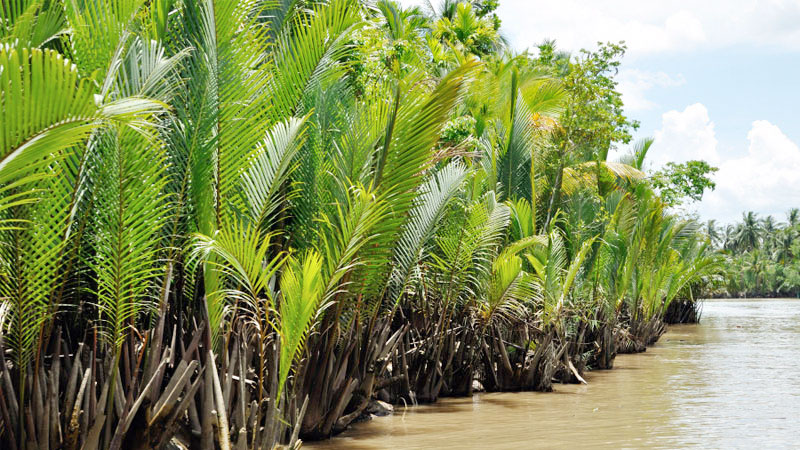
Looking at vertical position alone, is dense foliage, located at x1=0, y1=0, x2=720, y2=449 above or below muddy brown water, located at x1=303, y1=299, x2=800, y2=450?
above

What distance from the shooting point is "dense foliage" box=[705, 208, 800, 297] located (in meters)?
83.1

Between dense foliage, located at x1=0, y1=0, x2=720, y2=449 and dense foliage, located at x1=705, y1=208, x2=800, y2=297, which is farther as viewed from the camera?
dense foliage, located at x1=705, y1=208, x2=800, y2=297

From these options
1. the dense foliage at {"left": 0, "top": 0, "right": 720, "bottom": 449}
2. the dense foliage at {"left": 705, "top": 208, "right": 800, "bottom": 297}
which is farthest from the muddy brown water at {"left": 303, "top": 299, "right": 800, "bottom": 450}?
the dense foliage at {"left": 705, "top": 208, "right": 800, "bottom": 297}

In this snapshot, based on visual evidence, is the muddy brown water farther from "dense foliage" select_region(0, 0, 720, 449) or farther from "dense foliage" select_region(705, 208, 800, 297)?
"dense foliage" select_region(705, 208, 800, 297)

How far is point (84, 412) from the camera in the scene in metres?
4.34

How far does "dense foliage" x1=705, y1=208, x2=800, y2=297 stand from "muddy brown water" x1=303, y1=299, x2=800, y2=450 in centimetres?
7073

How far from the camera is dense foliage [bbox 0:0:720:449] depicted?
170 inches

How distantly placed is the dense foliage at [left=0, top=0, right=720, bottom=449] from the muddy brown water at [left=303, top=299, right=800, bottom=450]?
457 mm

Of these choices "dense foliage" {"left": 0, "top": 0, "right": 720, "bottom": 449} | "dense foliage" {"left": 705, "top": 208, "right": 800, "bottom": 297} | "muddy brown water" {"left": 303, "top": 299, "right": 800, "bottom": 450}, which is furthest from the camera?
"dense foliage" {"left": 705, "top": 208, "right": 800, "bottom": 297}

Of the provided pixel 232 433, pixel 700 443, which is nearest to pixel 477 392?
pixel 700 443

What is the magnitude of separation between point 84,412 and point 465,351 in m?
6.21

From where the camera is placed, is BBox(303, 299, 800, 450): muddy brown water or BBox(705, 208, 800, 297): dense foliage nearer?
BBox(303, 299, 800, 450): muddy brown water

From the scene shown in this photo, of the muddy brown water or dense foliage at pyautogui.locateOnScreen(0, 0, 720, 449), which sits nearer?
dense foliage at pyautogui.locateOnScreen(0, 0, 720, 449)

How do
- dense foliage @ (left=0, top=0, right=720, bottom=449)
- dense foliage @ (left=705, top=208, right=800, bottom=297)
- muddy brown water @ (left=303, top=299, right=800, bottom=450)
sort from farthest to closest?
1. dense foliage @ (left=705, top=208, right=800, bottom=297)
2. muddy brown water @ (left=303, top=299, right=800, bottom=450)
3. dense foliage @ (left=0, top=0, right=720, bottom=449)
